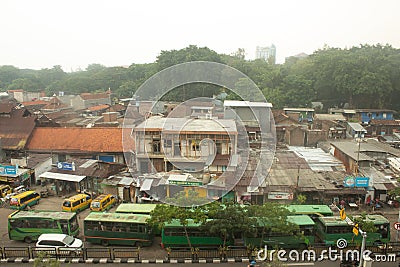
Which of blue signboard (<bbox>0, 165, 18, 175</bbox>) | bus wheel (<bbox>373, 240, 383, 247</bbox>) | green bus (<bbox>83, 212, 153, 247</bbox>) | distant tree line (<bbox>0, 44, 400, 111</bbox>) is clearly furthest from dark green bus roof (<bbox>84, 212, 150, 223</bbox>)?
distant tree line (<bbox>0, 44, 400, 111</bbox>)

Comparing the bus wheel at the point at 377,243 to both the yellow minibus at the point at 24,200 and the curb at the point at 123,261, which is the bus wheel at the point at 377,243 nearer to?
the curb at the point at 123,261

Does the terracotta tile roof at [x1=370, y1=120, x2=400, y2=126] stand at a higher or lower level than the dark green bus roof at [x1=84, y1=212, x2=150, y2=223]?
higher

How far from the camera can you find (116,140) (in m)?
19.7

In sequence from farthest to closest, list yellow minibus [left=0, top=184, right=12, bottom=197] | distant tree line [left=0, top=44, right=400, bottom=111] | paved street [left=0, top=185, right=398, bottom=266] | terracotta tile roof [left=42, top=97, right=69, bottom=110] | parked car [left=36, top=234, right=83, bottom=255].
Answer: terracotta tile roof [left=42, top=97, right=69, bottom=110]
distant tree line [left=0, top=44, right=400, bottom=111]
yellow minibus [left=0, top=184, right=12, bottom=197]
paved street [left=0, top=185, right=398, bottom=266]
parked car [left=36, top=234, right=83, bottom=255]

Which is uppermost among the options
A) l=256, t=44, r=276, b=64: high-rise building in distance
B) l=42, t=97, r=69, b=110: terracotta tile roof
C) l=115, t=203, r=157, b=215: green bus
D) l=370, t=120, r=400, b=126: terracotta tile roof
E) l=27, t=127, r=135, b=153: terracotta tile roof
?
l=256, t=44, r=276, b=64: high-rise building in distance

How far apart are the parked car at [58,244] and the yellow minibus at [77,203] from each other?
3258 mm

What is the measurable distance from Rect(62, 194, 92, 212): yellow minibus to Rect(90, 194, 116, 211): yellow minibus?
0.60 m

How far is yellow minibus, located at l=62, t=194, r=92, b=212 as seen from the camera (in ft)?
45.8

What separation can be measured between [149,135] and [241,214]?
7934mm

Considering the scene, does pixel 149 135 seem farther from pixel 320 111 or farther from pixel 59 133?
pixel 320 111

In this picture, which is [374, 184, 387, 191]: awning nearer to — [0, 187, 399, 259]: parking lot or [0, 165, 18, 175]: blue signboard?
[0, 187, 399, 259]: parking lot

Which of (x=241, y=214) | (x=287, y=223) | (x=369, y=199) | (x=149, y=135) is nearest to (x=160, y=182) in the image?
(x=149, y=135)

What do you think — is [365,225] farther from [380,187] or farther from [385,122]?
[385,122]

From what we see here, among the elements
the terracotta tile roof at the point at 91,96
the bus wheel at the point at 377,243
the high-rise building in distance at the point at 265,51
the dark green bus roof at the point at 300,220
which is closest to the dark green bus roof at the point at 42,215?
the dark green bus roof at the point at 300,220
